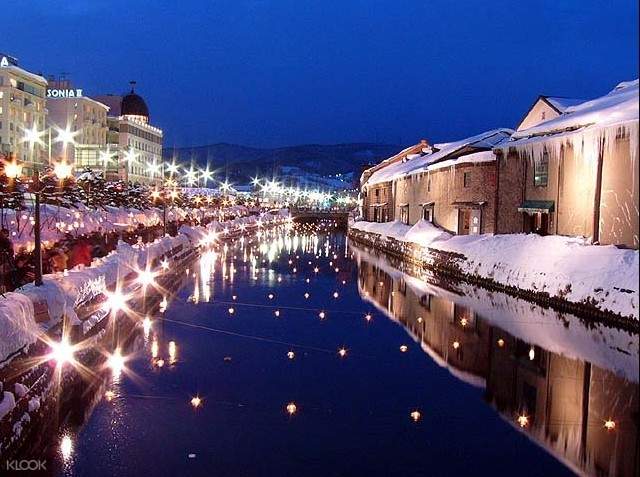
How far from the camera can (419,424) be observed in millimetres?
10711

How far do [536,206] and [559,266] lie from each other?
8271mm

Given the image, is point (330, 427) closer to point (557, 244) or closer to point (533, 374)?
point (533, 374)

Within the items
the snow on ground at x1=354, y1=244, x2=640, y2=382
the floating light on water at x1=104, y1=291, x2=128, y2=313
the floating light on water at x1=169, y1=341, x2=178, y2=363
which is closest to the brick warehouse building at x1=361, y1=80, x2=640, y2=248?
the snow on ground at x1=354, y1=244, x2=640, y2=382

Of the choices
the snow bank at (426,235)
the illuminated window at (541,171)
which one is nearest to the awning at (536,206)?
the illuminated window at (541,171)

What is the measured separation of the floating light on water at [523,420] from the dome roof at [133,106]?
387 feet

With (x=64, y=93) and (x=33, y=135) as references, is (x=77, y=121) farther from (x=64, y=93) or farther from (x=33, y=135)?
(x=33, y=135)

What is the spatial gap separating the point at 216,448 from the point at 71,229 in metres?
23.1

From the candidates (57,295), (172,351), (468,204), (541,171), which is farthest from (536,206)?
(57,295)

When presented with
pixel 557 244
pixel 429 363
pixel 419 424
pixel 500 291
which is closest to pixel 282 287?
pixel 500 291

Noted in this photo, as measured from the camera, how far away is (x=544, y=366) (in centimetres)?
1466

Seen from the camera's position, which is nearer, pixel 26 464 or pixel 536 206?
pixel 26 464

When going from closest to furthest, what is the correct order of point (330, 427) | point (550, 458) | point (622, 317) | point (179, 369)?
1. point (550, 458)
2. point (330, 427)
3. point (179, 369)
4. point (622, 317)

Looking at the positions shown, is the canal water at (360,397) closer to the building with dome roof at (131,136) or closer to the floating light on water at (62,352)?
the floating light on water at (62,352)

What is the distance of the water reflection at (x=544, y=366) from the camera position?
1009cm
